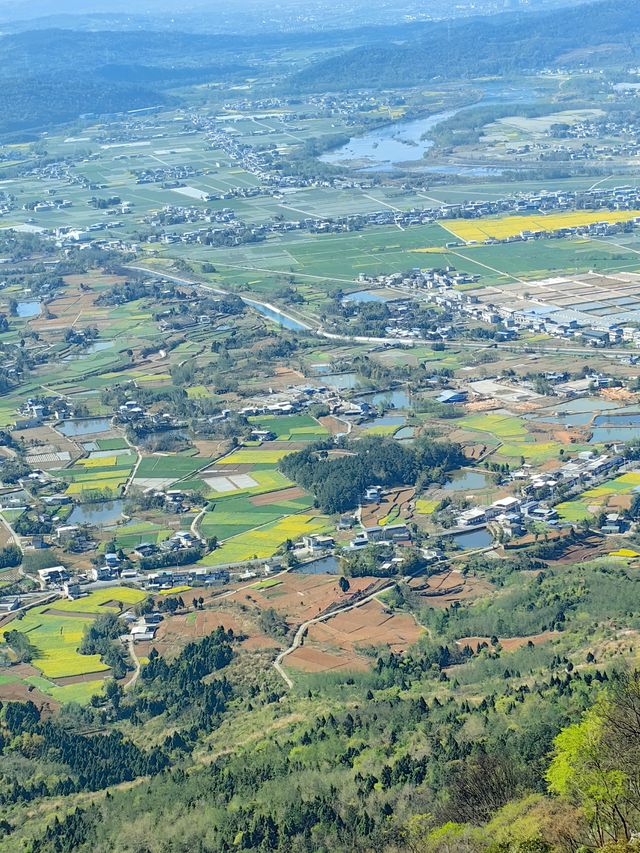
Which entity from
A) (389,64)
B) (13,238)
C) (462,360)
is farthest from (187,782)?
(389,64)

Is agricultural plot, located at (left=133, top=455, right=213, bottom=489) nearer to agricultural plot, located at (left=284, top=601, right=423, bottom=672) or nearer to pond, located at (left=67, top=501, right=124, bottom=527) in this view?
pond, located at (left=67, top=501, right=124, bottom=527)

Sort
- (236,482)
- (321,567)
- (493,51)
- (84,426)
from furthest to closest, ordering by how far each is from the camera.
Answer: (493,51) → (84,426) → (236,482) → (321,567)

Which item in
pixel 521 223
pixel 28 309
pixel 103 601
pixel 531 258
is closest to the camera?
pixel 103 601

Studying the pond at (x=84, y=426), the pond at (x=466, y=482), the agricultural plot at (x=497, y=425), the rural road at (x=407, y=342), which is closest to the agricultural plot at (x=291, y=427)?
the agricultural plot at (x=497, y=425)

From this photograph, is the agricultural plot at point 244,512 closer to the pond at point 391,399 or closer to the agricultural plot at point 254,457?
the agricultural plot at point 254,457

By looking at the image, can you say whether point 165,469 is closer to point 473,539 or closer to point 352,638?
point 473,539

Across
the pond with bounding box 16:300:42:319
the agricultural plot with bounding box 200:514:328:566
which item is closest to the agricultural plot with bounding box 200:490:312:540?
the agricultural plot with bounding box 200:514:328:566

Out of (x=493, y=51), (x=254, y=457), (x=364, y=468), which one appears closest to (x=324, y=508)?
(x=364, y=468)
